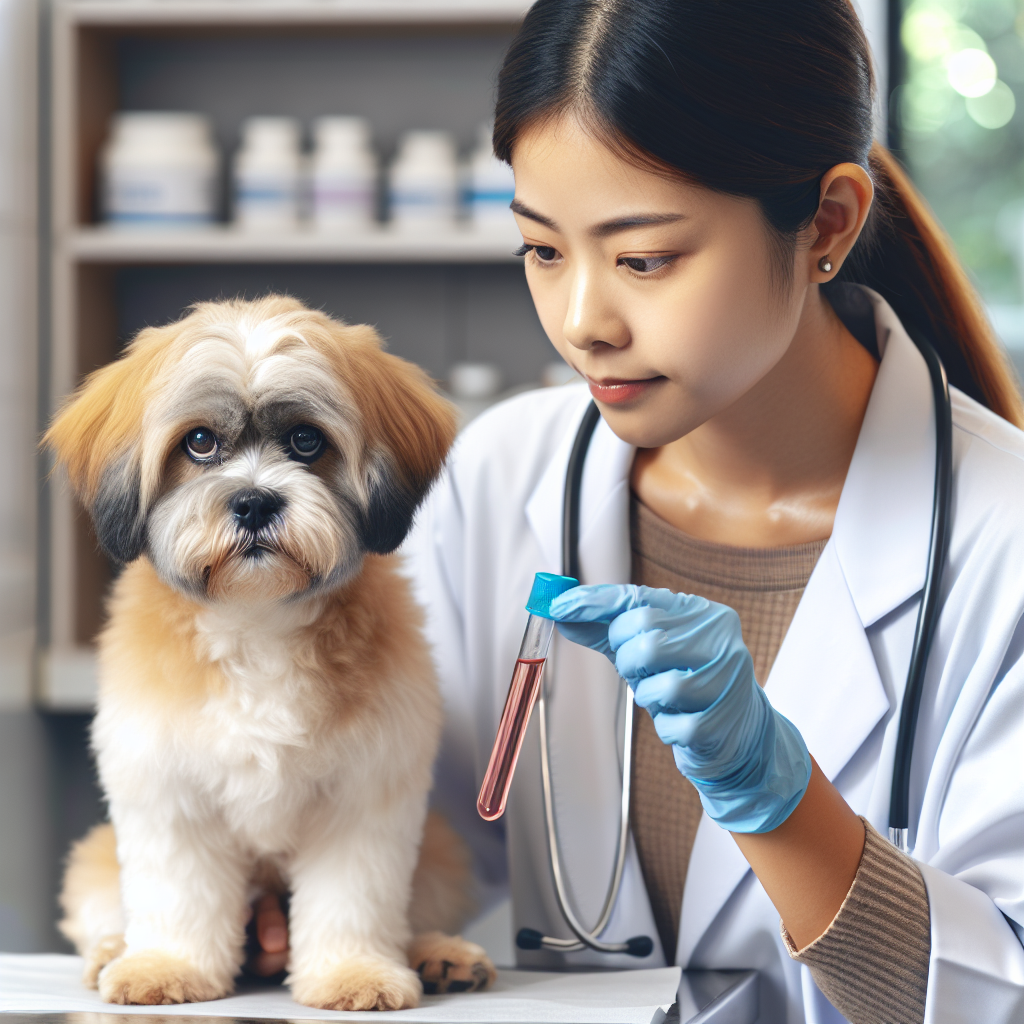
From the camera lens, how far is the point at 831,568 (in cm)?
107

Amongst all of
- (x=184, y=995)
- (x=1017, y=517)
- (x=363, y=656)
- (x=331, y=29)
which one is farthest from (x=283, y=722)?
(x=331, y=29)

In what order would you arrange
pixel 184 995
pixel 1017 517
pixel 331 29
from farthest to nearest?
1. pixel 331 29
2. pixel 1017 517
3. pixel 184 995

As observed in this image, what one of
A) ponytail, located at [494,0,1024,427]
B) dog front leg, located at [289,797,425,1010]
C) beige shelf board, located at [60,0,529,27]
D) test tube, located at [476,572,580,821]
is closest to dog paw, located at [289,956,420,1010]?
dog front leg, located at [289,797,425,1010]

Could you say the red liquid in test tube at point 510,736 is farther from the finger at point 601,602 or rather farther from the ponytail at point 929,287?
the ponytail at point 929,287

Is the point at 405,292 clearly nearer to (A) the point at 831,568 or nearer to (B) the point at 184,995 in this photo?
(A) the point at 831,568

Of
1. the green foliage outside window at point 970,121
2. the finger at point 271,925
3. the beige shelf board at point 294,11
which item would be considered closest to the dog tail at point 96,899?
the finger at point 271,925

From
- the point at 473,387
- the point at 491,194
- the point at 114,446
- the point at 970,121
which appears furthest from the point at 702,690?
the point at 970,121

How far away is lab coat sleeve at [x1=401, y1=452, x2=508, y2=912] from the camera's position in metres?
1.21

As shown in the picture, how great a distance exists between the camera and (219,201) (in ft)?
7.05

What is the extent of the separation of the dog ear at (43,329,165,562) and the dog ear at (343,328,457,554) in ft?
0.57

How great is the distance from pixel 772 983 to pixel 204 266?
1.82m

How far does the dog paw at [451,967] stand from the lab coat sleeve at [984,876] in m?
0.36

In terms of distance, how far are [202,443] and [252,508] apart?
0.31 ft

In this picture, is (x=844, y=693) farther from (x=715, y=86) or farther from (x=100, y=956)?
(x=100, y=956)
